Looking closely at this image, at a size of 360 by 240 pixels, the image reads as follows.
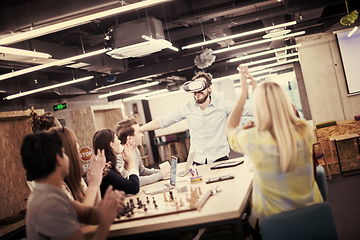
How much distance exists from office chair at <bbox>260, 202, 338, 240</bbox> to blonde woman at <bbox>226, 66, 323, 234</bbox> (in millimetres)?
118

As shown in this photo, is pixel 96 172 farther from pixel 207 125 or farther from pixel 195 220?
pixel 207 125

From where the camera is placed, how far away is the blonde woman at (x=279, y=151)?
5.58 feet

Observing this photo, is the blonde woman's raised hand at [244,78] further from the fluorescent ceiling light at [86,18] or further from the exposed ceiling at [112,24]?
the exposed ceiling at [112,24]

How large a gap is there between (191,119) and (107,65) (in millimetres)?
4060

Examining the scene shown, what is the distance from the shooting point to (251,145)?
1.75m

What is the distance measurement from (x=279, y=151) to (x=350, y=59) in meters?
6.45

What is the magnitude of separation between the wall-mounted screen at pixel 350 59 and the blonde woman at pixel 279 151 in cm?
614

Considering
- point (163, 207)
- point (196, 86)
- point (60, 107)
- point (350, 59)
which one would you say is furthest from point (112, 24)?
point (350, 59)

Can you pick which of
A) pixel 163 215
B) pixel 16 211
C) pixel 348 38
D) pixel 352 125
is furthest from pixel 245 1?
pixel 16 211

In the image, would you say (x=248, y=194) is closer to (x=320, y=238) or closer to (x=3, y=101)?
(x=320, y=238)

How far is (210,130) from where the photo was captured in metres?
3.41

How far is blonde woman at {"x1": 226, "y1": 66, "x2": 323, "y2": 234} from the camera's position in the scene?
1.70m

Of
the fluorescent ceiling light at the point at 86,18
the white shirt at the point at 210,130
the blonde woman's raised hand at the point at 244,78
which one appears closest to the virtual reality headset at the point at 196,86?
the white shirt at the point at 210,130

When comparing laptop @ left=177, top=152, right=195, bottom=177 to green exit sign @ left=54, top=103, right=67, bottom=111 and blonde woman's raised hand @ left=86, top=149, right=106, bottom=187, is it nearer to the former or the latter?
blonde woman's raised hand @ left=86, top=149, right=106, bottom=187
